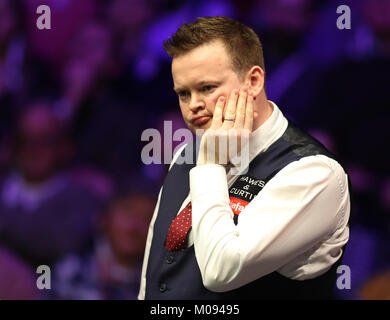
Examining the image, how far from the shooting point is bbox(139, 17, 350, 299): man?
1571 mm

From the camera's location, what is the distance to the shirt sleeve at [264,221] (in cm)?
155

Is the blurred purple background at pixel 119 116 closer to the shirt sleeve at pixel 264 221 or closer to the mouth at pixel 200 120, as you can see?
the mouth at pixel 200 120

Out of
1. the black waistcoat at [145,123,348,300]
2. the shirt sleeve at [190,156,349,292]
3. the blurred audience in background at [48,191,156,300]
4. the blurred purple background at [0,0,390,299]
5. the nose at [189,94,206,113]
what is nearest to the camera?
the shirt sleeve at [190,156,349,292]

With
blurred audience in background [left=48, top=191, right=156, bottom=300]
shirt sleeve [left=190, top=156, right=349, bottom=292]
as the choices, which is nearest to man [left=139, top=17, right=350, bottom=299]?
shirt sleeve [left=190, top=156, right=349, bottom=292]

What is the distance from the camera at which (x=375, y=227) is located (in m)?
2.98

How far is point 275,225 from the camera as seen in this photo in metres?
1.56

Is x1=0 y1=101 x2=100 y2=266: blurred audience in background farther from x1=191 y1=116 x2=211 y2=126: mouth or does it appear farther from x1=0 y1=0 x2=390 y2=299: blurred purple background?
x1=191 y1=116 x2=211 y2=126: mouth

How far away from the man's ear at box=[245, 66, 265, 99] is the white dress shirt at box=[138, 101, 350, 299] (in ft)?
0.84

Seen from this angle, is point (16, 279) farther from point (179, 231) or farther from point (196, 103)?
point (196, 103)

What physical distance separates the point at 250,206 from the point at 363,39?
167 centimetres

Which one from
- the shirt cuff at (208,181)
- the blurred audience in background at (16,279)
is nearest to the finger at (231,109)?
the shirt cuff at (208,181)

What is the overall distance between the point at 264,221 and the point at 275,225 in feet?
0.10

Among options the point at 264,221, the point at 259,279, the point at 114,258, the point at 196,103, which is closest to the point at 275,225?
the point at 264,221
